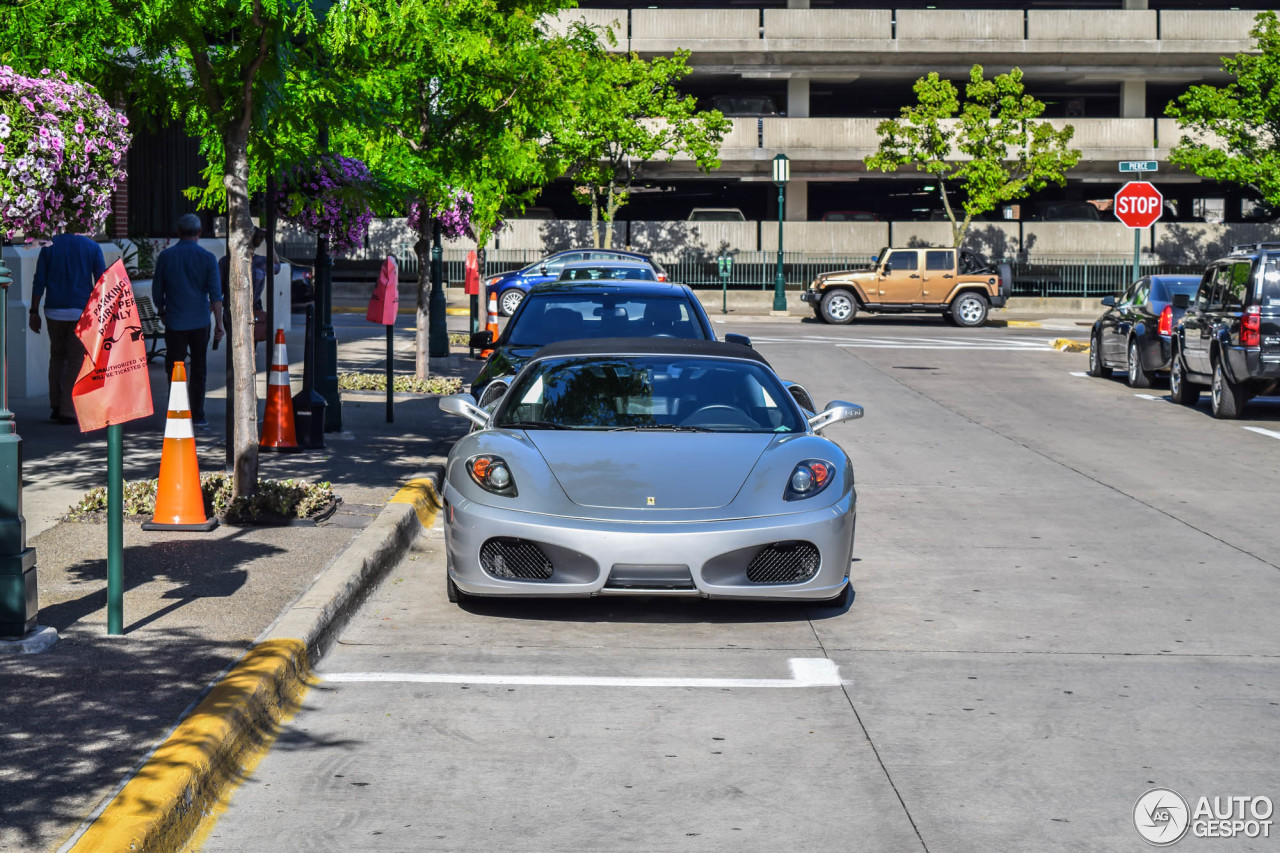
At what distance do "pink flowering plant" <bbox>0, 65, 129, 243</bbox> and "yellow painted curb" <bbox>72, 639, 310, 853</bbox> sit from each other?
2.29 m

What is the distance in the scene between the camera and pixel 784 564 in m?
7.81

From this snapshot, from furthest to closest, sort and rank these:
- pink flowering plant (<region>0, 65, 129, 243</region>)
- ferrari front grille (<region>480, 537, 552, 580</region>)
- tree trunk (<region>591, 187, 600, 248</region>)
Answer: tree trunk (<region>591, 187, 600, 248</region>) < ferrari front grille (<region>480, 537, 552, 580</region>) < pink flowering plant (<region>0, 65, 129, 243</region>)

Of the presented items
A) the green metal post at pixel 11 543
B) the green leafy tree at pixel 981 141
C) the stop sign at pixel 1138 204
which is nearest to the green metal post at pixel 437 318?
the stop sign at pixel 1138 204

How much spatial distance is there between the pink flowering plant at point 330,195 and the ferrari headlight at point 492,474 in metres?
4.20

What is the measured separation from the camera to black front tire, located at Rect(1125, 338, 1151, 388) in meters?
22.2

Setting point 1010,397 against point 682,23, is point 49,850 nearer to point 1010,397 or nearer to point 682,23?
point 1010,397

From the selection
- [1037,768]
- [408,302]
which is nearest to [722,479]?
[1037,768]

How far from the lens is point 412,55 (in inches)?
655

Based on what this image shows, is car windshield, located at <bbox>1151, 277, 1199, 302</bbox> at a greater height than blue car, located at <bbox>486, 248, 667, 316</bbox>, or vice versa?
blue car, located at <bbox>486, 248, 667, 316</bbox>

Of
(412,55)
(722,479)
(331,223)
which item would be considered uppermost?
(412,55)

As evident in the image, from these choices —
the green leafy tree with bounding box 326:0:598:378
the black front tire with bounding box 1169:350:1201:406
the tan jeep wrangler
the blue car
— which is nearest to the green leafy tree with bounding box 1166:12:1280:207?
the tan jeep wrangler

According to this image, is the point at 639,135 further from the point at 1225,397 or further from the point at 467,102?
the point at 1225,397

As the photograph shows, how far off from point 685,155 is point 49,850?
148 feet

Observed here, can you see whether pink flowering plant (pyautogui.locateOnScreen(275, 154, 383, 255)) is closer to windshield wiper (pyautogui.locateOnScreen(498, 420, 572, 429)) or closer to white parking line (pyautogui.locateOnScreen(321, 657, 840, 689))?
windshield wiper (pyautogui.locateOnScreen(498, 420, 572, 429))
